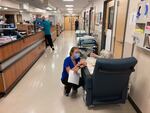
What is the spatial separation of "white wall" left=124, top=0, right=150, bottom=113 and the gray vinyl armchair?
227 millimetres

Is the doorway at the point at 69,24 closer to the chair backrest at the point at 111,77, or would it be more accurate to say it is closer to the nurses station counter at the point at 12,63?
the nurses station counter at the point at 12,63

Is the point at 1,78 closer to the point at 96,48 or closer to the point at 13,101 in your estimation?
the point at 13,101

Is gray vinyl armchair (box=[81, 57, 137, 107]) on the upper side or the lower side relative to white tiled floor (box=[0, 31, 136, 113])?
upper

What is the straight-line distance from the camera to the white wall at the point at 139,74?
2.04m

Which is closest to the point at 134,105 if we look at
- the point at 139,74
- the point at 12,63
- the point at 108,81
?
the point at 139,74

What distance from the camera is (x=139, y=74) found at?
2275 millimetres

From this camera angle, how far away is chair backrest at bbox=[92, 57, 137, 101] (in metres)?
1.89

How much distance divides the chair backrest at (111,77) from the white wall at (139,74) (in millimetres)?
231

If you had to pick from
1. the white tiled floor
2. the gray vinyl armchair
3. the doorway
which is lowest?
the white tiled floor

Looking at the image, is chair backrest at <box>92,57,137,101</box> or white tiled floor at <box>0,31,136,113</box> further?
white tiled floor at <box>0,31,136,113</box>

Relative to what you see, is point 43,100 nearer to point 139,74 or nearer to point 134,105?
point 134,105

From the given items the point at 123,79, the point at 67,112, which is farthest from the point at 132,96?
the point at 67,112

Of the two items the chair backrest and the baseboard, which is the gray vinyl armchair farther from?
the baseboard

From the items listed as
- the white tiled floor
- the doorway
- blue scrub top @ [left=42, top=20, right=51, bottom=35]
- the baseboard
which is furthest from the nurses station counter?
the doorway
